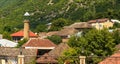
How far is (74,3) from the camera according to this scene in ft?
420

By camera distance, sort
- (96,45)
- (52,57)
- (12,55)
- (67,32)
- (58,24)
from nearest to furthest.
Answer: (96,45) → (12,55) → (52,57) → (67,32) → (58,24)

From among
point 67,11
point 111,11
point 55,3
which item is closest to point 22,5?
point 55,3

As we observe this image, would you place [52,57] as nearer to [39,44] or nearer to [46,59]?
[46,59]

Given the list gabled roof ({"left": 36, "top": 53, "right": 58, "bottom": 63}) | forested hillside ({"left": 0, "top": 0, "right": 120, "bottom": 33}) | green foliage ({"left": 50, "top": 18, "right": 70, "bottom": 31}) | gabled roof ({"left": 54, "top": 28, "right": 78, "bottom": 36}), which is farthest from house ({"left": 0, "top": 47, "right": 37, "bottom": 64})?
forested hillside ({"left": 0, "top": 0, "right": 120, "bottom": 33})

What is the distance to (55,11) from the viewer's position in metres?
130

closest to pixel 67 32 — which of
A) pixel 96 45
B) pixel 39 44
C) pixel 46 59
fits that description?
pixel 39 44

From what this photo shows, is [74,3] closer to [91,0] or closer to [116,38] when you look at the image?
[91,0]

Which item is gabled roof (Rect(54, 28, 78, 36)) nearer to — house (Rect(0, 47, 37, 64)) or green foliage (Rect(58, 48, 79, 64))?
house (Rect(0, 47, 37, 64))

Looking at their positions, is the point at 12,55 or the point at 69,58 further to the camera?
the point at 12,55

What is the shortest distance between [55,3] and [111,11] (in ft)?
124

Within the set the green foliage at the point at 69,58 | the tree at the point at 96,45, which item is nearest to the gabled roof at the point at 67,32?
the tree at the point at 96,45

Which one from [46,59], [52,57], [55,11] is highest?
[52,57]

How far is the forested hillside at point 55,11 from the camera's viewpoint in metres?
110

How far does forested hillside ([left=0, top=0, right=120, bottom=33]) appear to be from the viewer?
110119 mm
